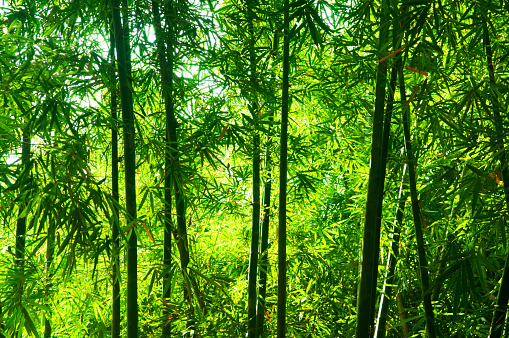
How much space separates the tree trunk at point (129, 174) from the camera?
217 centimetres

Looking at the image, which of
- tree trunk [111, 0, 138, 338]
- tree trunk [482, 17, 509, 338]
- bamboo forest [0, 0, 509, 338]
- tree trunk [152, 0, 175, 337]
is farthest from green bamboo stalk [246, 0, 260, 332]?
tree trunk [482, 17, 509, 338]

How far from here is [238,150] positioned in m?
2.82

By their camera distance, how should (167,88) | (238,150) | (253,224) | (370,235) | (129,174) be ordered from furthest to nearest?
(253,224) → (238,150) → (167,88) → (129,174) → (370,235)

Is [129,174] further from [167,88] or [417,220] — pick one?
[417,220]

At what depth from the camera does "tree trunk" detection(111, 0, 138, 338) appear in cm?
217

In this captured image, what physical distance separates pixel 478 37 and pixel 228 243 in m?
2.49

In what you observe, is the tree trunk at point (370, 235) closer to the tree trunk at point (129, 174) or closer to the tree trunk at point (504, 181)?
the tree trunk at point (504, 181)

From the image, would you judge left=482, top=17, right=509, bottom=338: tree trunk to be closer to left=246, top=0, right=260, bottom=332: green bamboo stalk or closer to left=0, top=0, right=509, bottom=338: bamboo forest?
left=0, top=0, right=509, bottom=338: bamboo forest

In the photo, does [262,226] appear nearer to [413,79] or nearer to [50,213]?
[413,79]

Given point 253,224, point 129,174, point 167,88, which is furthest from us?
point 253,224

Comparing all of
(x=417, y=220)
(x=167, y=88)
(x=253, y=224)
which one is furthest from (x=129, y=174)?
(x=417, y=220)

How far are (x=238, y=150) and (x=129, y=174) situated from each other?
780mm

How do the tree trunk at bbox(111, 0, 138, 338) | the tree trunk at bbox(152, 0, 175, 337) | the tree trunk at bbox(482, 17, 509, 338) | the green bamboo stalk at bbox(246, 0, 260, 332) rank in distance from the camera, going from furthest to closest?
the green bamboo stalk at bbox(246, 0, 260, 332) < the tree trunk at bbox(152, 0, 175, 337) < the tree trunk at bbox(111, 0, 138, 338) < the tree trunk at bbox(482, 17, 509, 338)

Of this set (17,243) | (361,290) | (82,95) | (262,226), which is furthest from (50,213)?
(262,226)
